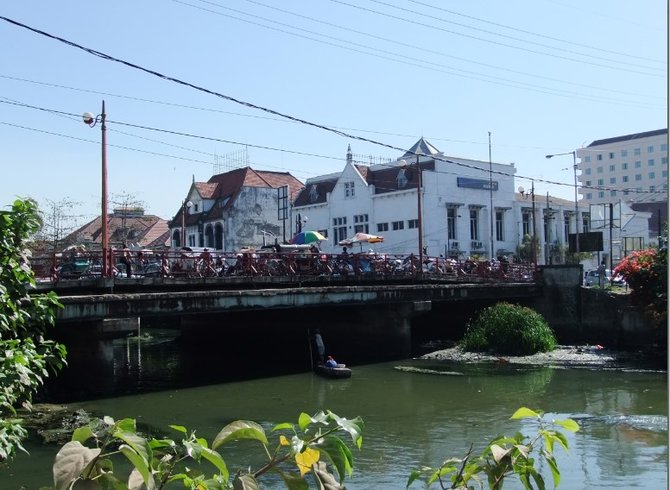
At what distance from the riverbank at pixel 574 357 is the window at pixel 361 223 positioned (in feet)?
95.2

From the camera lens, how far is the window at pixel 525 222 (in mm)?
64250

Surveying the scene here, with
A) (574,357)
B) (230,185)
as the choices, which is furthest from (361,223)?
(574,357)

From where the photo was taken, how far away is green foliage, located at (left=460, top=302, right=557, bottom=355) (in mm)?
31672

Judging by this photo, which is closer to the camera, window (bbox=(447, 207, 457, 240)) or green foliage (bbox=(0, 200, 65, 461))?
green foliage (bbox=(0, 200, 65, 461))

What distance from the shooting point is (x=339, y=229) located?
6394 cm

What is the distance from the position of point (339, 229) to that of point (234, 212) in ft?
31.7

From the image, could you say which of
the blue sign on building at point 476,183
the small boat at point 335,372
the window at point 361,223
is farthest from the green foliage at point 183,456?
the window at point 361,223

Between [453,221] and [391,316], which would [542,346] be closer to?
[391,316]

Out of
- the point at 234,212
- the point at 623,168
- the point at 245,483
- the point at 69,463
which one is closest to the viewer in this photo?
the point at 69,463

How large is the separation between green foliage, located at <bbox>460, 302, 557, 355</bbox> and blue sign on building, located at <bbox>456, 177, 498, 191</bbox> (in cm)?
2669

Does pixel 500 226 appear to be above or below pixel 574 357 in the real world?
above

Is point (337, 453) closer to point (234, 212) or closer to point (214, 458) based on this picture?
point (214, 458)

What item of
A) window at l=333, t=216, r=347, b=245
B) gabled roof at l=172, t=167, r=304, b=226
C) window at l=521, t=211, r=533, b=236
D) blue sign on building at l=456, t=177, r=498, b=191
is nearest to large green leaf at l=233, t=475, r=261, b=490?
blue sign on building at l=456, t=177, r=498, b=191

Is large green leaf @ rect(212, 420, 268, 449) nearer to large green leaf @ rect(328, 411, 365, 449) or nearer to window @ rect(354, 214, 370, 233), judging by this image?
large green leaf @ rect(328, 411, 365, 449)
